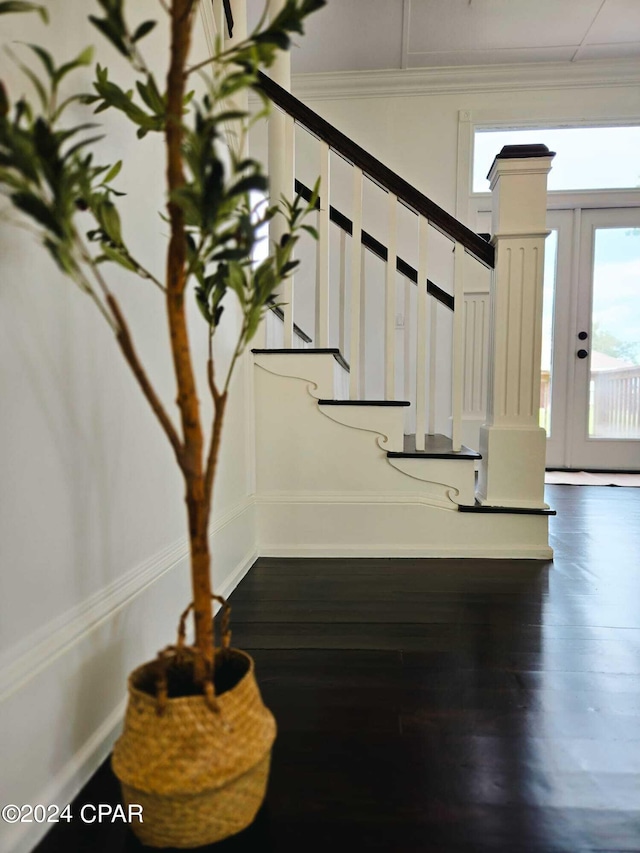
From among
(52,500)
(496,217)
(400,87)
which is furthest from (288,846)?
(400,87)

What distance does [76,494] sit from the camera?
78 centimetres

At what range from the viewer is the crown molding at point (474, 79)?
3.57m

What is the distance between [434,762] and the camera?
0.79 meters

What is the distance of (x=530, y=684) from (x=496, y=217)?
1.56 meters

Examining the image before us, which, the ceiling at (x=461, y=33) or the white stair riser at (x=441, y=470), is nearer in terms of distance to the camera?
the white stair riser at (x=441, y=470)

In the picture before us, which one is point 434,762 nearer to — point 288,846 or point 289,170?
point 288,846

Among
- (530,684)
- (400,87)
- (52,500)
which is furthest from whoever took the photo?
(400,87)

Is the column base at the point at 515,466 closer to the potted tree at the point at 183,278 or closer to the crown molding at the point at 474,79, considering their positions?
the potted tree at the point at 183,278

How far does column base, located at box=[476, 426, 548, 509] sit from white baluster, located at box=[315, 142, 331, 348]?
0.77m

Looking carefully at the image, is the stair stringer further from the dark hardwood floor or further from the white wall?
the white wall

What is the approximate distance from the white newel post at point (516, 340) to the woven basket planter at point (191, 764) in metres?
1.45

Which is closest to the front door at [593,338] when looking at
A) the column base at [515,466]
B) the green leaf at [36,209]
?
the column base at [515,466]

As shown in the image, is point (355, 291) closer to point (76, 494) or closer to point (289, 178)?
point (289, 178)

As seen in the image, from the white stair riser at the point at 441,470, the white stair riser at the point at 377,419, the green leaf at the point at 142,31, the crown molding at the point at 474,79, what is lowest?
the white stair riser at the point at 441,470
